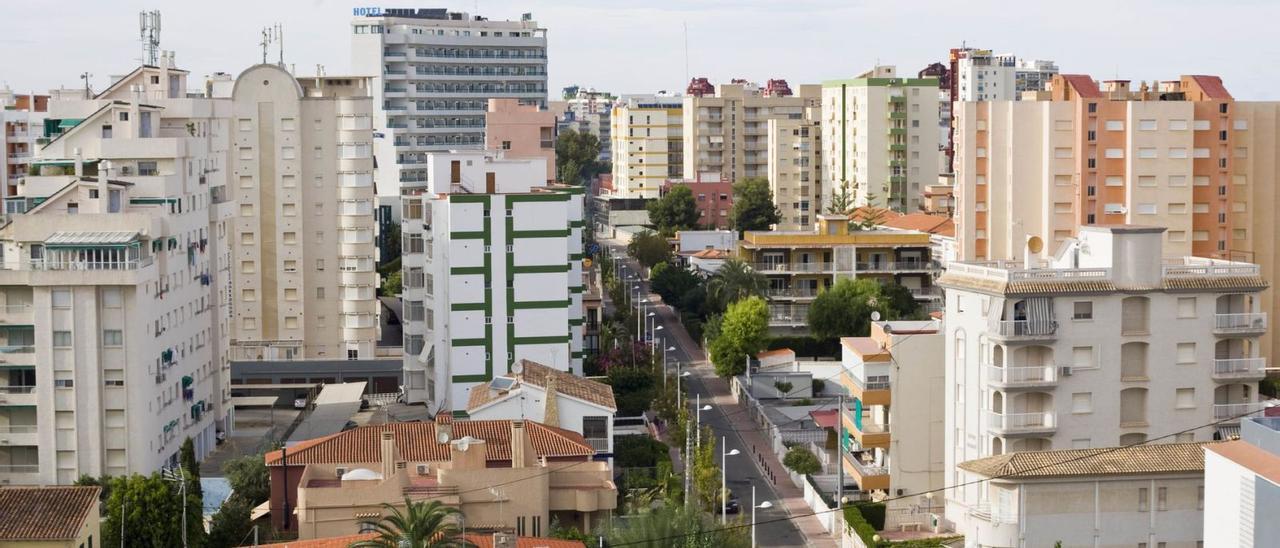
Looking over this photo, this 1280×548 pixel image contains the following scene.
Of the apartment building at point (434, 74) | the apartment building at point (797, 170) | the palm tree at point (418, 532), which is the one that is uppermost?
the apartment building at point (434, 74)

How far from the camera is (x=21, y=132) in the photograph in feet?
362

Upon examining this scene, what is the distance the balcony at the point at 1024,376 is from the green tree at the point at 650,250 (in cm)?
6313

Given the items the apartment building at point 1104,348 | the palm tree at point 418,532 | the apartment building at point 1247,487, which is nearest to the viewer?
the apartment building at point 1247,487

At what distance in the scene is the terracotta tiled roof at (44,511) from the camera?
41.0 meters

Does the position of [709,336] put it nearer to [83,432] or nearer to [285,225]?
[285,225]

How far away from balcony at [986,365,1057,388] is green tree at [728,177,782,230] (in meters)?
76.4

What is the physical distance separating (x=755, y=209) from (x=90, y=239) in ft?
Answer: 251

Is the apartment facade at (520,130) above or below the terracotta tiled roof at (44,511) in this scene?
above

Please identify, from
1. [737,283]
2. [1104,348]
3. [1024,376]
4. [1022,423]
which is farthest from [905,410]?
[737,283]

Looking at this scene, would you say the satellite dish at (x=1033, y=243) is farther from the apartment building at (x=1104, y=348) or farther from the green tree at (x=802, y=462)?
the green tree at (x=802, y=462)

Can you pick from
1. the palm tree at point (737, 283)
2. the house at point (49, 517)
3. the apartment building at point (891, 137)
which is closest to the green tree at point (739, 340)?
the palm tree at point (737, 283)

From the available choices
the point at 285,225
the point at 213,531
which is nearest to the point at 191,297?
the point at 213,531

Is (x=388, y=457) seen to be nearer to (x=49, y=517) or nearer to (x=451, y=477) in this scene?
(x=451, y=477)

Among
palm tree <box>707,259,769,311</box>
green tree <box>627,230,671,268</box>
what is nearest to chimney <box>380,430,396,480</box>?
palm tree <box>707,259,769,311</box>
